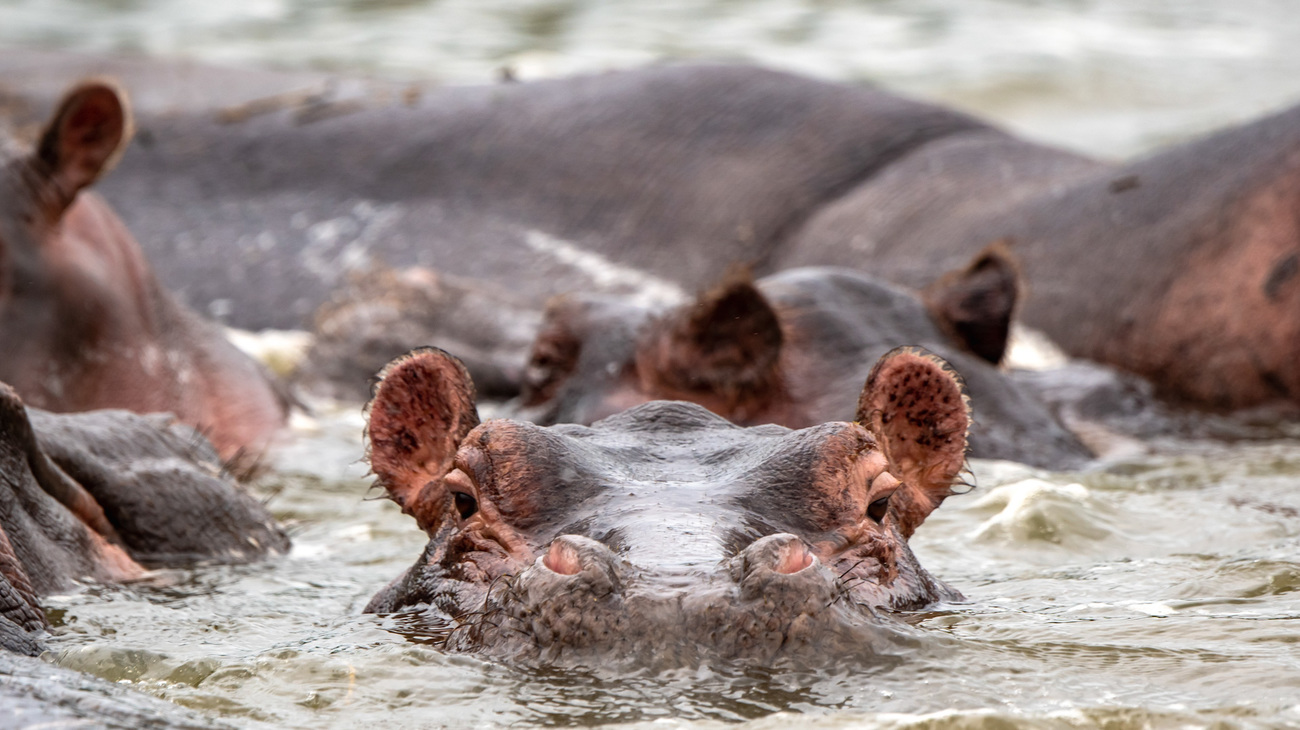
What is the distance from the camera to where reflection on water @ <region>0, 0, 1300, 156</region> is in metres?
18.0

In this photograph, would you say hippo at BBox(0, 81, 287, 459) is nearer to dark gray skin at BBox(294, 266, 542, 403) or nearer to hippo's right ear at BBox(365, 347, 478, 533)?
dark gray skin at BBox(294, 266, 542, 403)

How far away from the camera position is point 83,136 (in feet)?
19.2

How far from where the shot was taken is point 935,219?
8.73 metres

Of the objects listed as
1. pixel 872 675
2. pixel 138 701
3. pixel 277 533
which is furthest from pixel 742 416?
pixel 138 701

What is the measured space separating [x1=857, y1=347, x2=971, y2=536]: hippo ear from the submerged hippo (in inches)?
162

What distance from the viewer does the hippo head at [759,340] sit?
5590 millimetres

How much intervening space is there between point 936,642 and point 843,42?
17848 millimetres

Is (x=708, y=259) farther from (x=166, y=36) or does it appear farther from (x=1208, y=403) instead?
(x=166, y=36)

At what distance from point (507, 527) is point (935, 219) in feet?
19.4

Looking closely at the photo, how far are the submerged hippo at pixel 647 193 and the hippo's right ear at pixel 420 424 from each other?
456cm

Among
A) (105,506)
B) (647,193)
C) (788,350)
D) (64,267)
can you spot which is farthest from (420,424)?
(647,193)

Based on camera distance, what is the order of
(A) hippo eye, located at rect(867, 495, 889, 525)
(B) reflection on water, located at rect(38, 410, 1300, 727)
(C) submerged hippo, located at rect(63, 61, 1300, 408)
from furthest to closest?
(C) submerged hippo, located at rect(63, 61, 1300, 408) → (A) hippo eye, located at rect(867, 495, 889, 525) → (B) reflection on water, located at rect(38, 410, 1300, 727)

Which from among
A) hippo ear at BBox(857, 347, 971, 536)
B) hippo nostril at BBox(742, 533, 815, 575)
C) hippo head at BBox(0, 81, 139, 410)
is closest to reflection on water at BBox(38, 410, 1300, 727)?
hippo nostril at BBox(742, 533, 815, 575)

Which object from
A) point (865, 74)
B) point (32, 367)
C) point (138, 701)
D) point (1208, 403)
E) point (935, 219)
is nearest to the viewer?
point (138, 701)
